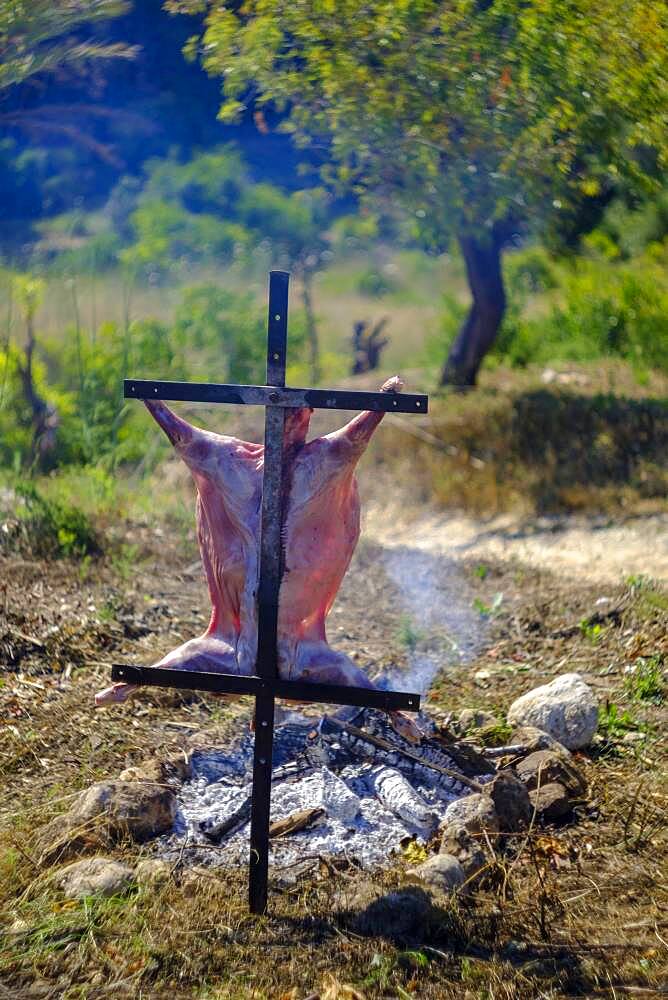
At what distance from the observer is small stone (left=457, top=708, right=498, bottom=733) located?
438 cm

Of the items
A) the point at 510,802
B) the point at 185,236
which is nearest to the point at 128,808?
the point at 510,802

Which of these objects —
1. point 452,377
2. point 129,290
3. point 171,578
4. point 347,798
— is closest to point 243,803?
point 347,798

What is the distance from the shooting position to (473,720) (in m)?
4.41

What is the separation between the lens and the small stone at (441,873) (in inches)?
128

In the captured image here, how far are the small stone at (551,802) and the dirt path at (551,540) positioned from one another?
9.25ft

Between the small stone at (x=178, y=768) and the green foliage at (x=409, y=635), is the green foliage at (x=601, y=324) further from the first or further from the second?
the small stone at (x=178, y=768)

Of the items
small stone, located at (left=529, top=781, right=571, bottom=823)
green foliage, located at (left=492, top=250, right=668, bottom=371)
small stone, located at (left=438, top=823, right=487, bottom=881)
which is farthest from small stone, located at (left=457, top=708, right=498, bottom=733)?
green foliage, located at (left=492, top=250, right=668, bottom=371)

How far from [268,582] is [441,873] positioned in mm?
1126

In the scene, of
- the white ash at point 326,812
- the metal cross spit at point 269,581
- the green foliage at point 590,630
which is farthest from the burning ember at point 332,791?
the green foliage at point 590,630

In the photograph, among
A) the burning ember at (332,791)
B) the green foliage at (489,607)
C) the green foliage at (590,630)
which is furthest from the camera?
the green foliage at (489,607)

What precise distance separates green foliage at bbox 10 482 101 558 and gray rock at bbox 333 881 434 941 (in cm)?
344

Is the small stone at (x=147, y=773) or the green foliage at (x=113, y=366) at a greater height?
the small stone at (x=147, y=773)

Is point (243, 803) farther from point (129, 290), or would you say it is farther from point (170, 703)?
point (129, 290)

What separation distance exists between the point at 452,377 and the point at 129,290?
4.39 metres
